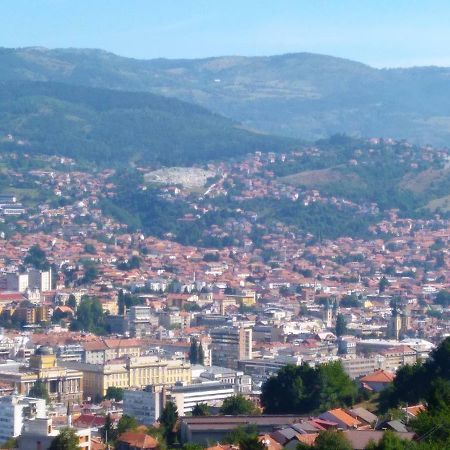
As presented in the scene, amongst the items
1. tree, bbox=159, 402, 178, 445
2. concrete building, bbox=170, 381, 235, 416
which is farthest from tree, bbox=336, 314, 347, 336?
tree, bbox=159, 402, 178, 445

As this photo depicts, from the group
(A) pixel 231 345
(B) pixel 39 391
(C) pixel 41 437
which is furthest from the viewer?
(A) pixel 231 345

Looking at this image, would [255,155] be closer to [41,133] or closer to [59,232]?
[41,133]

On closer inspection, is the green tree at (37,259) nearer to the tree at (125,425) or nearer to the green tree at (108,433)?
the tree at (125,425)

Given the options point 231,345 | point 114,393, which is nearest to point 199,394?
point 114,393

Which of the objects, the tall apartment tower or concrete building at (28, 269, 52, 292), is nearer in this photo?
the tall apartment tower

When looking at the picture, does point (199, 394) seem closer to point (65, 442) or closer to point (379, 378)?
point (379, 378)

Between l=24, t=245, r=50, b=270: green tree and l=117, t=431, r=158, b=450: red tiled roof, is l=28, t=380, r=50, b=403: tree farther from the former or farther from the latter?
l=24, t=245, r=50, b=270: green tree

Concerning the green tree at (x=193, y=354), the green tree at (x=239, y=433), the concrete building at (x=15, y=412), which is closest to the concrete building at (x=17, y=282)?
the green tree at (x=193, y=354)
